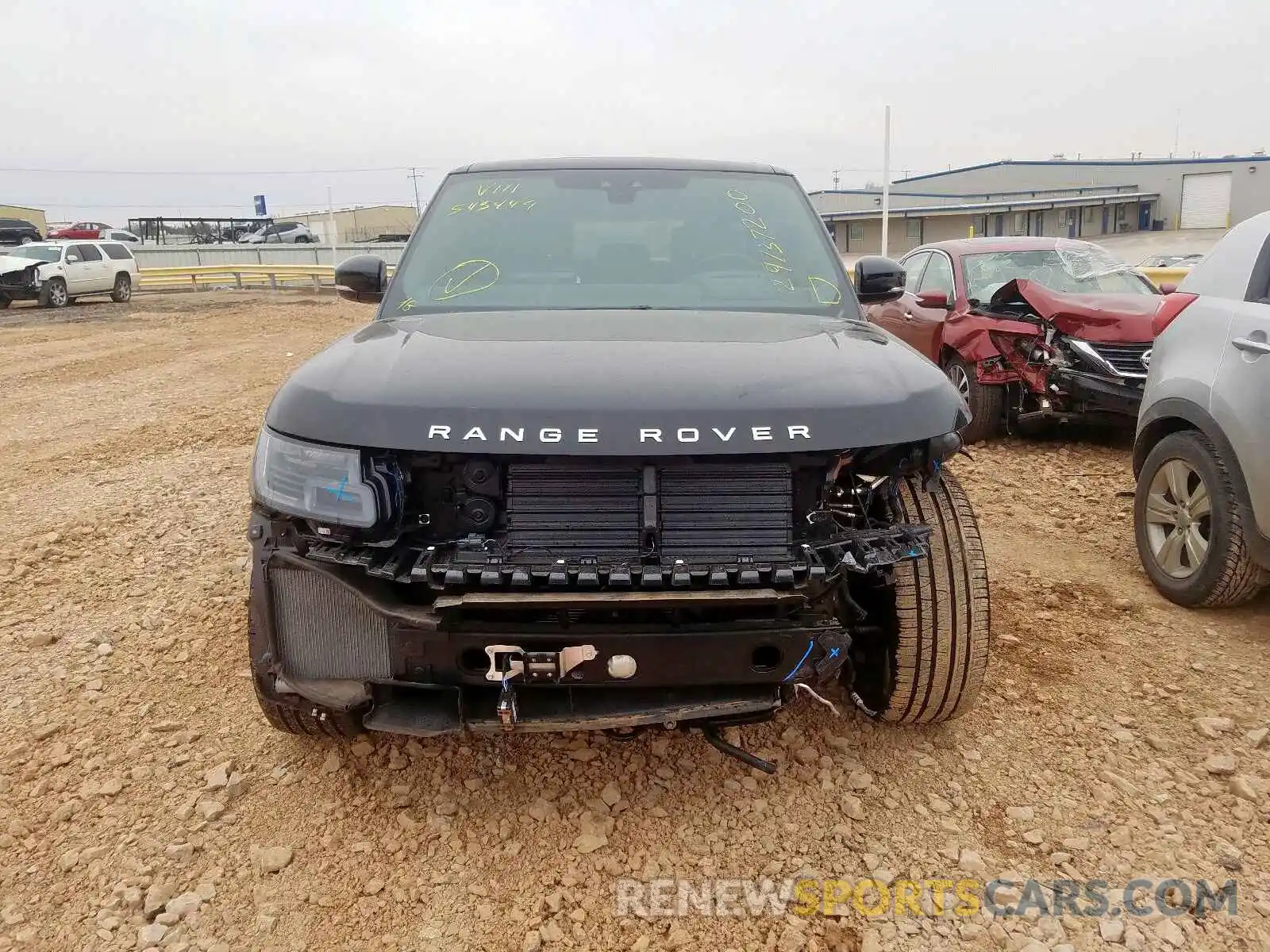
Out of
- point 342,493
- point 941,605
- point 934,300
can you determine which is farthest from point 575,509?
point 934,300

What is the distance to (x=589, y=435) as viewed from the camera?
6.99ft

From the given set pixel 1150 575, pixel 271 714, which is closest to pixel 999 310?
pixel 1150 575

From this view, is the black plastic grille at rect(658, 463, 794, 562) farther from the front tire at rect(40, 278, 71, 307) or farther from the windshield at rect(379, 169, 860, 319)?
the front tire at rect(40, 278, 71, 307)

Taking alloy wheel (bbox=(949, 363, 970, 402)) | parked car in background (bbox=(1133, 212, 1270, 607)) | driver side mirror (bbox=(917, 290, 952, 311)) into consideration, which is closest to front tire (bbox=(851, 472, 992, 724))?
parked car in background (bbox=(1133, 212, 1270, 607))

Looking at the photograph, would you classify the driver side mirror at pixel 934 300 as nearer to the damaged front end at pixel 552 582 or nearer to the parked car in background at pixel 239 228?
the damaged front end at pixel 552 582

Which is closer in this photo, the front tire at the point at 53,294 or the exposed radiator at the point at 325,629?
the exposed radiator at the point at 325,629

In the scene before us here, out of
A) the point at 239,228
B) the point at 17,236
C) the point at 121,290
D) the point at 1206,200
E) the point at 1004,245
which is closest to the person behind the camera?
the point at 1004,245

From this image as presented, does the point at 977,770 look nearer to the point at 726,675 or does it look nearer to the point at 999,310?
the point at 726,675

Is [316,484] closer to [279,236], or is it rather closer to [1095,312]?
[1095,312]

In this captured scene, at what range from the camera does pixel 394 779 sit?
9.14 feet

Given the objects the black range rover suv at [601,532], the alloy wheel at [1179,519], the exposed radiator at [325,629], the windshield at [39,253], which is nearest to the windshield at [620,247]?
the black range rover suv at [601,532]

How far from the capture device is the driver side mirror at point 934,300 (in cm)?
721

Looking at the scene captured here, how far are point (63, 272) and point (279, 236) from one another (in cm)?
2020

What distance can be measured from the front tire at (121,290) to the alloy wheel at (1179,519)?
2490 cm
